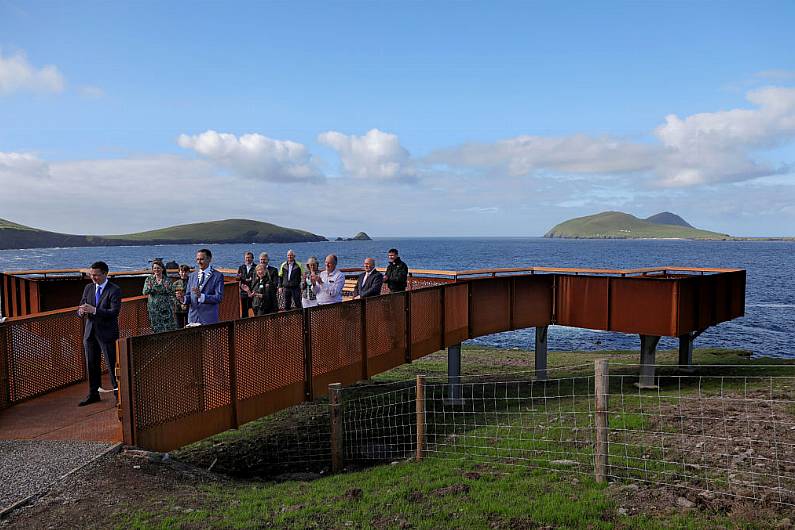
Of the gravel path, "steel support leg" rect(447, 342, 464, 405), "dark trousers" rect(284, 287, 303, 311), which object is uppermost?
"dark trousers" rect(284, 287, 303, 311)

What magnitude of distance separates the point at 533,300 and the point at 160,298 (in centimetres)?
1103

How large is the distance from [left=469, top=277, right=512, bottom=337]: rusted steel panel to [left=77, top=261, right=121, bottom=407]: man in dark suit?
9.15m

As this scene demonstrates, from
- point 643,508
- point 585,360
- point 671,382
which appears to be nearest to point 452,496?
point 643,508

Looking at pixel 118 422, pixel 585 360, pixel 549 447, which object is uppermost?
pixel 118 422

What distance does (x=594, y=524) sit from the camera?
568 centimetres

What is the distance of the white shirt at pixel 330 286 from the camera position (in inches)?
430

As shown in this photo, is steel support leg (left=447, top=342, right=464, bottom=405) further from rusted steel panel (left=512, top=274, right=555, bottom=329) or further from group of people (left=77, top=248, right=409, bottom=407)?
group of people (left=77, top=248, right=409, bottom=407)

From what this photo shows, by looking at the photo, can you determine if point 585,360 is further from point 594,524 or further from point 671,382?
point 594,524

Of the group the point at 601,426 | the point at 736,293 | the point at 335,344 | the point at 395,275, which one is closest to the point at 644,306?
the point at 736,293

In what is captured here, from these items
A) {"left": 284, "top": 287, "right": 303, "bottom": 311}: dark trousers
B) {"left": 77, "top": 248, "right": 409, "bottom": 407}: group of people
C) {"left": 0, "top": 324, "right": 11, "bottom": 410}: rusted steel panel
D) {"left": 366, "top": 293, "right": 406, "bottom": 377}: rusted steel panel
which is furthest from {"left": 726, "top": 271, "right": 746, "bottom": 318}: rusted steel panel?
{"left": 0, "top": 324, "right": 11, "bottom": 410}: rusted steel panel

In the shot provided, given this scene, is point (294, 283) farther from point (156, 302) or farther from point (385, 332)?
point (156, 302)

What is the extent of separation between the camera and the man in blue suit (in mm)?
8703

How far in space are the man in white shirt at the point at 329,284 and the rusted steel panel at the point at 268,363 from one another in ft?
5.78

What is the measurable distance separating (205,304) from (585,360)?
1724 cm
